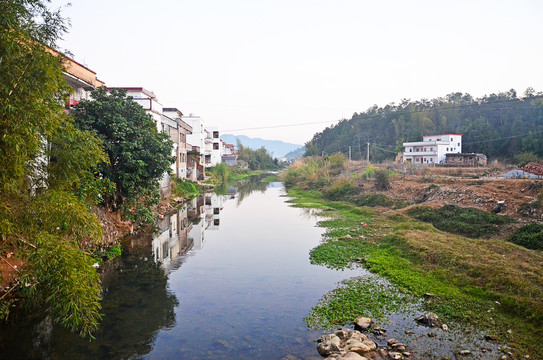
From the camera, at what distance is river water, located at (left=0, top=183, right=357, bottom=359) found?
8.06 meters

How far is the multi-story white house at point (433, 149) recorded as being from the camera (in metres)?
61.4

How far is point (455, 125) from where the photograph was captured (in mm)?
74938

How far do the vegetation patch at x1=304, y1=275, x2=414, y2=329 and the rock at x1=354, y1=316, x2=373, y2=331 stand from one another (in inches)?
11.3

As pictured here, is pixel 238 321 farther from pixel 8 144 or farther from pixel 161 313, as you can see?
pixel 8 144

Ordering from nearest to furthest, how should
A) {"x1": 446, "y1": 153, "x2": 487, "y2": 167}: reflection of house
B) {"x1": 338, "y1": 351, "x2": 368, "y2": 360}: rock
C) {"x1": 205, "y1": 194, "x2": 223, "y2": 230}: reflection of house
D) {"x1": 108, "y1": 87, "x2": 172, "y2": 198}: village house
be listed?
{"x1": 338, "y1": 351, "x2": 368, "y2": 360}: rock
{"x1": 205, "y1": 194, "x2": 223, "y2": 230}: reflection of house
{"x1": 108, "y1": 87, "x2": 172, "y2": 198}: village house
{"x1": 446, "y1": 153, "x2": 487, "y2": 167}: reflection of house

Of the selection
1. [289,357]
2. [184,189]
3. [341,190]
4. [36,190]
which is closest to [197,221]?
[184,189]

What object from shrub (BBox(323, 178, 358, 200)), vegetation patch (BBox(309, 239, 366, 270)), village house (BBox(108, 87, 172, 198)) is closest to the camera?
vegetation patch (BBox(309, 239, 366, 270))

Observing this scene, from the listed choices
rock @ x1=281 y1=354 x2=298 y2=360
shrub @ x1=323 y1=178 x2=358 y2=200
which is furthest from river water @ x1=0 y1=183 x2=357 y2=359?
shrub @ x1=323 y1=178 x2=358 y2=200

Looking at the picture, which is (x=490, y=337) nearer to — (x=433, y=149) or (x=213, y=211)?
(x=213, y=211)

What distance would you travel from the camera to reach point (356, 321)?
8.74 meters

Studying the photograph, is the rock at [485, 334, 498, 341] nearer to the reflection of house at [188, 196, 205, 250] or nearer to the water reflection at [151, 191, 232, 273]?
the water reflection at [151, 191, 232, 273]

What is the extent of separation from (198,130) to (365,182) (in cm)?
2773

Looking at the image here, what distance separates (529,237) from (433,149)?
51607 mm

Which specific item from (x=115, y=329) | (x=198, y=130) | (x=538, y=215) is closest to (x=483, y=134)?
(x=198, y=130)
